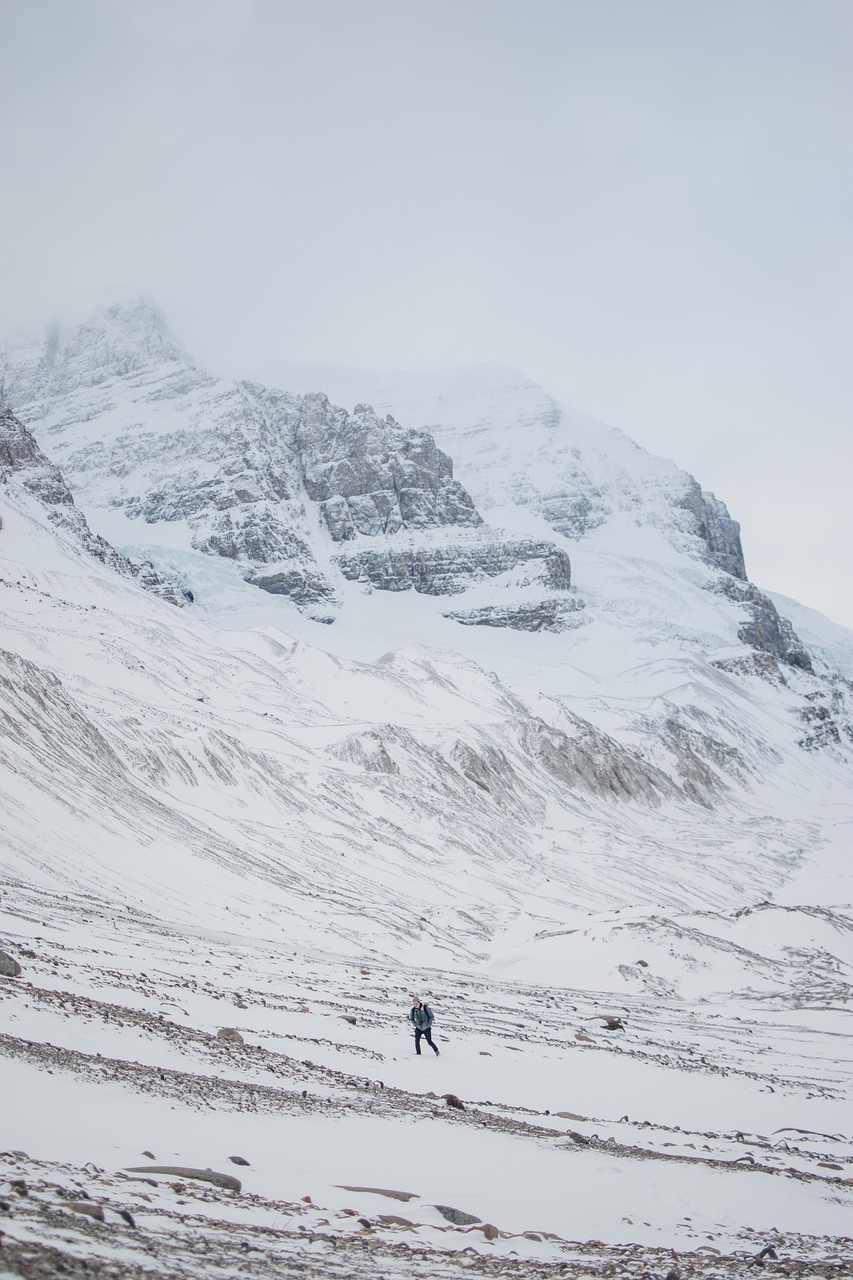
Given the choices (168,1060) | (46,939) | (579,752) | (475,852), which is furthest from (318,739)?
(168,1060)

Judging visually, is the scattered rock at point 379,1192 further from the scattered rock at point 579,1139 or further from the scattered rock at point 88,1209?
the scattered rock at point 579,1139

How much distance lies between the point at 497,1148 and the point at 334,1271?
7060mm

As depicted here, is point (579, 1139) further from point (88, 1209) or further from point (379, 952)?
point (379, 952)

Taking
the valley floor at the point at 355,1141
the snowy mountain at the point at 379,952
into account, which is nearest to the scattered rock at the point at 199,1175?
the valley floor at the point at 355,1141

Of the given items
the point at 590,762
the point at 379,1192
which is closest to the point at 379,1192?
the point at 379,1192

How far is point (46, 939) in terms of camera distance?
27.1 m

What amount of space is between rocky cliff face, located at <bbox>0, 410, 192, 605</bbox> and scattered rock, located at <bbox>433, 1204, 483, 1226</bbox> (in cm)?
15965

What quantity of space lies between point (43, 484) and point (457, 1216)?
17990 cm

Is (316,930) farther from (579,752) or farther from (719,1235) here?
(579,752)

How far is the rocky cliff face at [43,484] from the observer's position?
543 feet

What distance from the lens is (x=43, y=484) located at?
570 ft

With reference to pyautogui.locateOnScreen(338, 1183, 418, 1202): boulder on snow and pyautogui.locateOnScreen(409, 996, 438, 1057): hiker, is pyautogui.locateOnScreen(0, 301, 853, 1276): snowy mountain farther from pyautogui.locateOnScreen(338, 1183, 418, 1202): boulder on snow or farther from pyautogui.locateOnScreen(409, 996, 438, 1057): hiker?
pyautogui.locateOnScreen(409, 996, 438, 1057): hiker

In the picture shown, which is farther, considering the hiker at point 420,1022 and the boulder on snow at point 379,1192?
the hiker at point 420,1022

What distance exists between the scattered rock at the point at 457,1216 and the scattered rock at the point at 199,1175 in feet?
7.86
